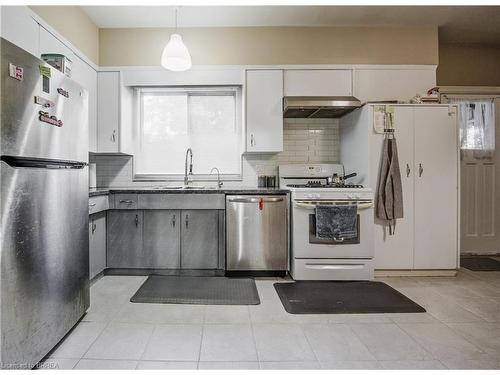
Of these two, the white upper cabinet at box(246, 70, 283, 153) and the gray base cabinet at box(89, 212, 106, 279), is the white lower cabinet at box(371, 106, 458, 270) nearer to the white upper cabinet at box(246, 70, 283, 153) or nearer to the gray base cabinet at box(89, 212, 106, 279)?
the white upper cabinet at box(246, 70, 283, 153)

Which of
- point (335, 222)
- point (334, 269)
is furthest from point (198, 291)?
point (335, 222)

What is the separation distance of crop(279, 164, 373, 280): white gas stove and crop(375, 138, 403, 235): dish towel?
171 mm

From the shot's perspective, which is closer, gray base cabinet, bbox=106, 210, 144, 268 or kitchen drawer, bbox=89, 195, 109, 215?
kitchen drawer, bbox=89, 195, 109, 215

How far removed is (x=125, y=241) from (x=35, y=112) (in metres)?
1.94

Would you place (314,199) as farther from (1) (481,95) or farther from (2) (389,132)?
(1) (481,95)

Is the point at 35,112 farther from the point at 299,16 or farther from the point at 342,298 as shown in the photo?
the point at 299,16

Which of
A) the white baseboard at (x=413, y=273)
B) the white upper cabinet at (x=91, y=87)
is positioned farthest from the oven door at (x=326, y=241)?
the white upper cabinet at (x=91, y=87)

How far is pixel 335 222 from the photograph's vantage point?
3020 millimetres

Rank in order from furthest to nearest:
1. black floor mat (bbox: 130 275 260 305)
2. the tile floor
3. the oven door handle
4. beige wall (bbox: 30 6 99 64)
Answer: the oven door handle
beige wall (bbox: 30 6 99 64)
black floor mat (bbox: 130 275 260 305)
the tile floor

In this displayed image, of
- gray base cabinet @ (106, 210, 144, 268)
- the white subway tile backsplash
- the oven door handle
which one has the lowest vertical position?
gray base cabinet @ (106, 210, 144, 268)

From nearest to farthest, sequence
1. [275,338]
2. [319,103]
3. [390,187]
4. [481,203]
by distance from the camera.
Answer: [275,338] < [390,187] < [319,103] < [481,203]

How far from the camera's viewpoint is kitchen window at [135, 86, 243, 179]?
396cm

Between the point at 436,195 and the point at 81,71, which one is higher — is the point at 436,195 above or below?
below

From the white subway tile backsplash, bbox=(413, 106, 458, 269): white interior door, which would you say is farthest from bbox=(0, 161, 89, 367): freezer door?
bbox=(413, 106, 458, 269): white interior door
